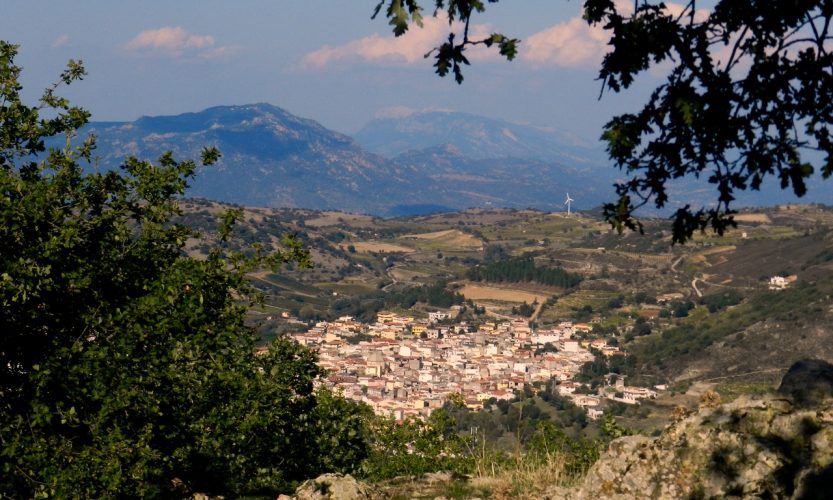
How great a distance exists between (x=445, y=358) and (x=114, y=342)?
12501 cm

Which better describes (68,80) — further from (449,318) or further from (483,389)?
(449,318)

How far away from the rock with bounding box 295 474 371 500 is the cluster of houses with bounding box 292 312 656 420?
7207 centimetres

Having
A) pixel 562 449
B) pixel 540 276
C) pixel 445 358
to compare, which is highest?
pixel 562 449

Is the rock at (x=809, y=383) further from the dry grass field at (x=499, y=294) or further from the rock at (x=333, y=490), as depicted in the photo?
the dry grass field at (x=499, y=294)

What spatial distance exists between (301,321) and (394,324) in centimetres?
1994

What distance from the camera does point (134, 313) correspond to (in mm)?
11711

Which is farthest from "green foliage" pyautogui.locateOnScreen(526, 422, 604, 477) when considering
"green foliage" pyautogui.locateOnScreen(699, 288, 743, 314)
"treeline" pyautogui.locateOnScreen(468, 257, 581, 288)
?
"treeline" pyautogui.locateOnScreen(468, 257, 581, 288)

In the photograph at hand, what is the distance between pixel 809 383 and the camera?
867 centimetres

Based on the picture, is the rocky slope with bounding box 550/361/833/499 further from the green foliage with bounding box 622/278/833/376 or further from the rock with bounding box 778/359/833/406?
the green foliage with bounding box 622/278/833/376

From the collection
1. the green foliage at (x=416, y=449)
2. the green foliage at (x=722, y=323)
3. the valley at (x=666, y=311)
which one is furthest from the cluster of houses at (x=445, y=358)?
the green foliage at (x=416, y=449)

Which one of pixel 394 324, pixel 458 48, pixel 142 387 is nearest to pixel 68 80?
pixel 142 387

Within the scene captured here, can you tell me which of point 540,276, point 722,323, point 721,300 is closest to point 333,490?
point 722,323

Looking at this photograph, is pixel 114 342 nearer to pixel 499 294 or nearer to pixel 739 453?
pixel 739 453

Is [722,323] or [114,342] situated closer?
[114,342]
